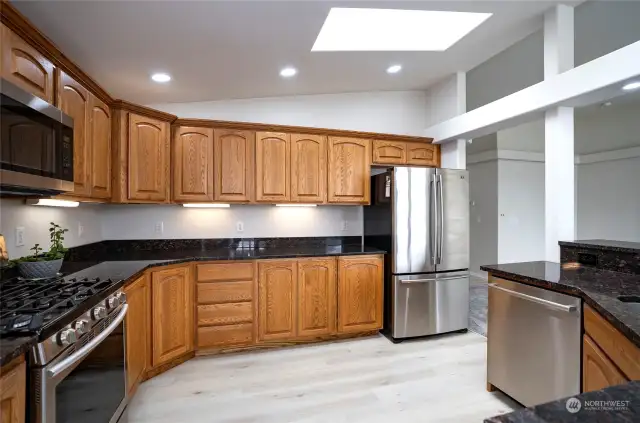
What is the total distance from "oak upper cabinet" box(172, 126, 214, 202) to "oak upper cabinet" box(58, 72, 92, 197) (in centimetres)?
89

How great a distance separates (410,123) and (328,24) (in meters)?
2.02

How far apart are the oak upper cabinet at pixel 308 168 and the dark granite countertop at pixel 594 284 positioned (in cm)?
182

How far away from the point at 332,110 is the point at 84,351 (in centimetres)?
333

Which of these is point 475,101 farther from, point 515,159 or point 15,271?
point 15,271

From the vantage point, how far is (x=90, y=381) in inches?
59.5

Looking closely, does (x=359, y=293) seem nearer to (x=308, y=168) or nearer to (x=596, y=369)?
(x=308, y=168)

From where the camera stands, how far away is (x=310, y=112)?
3.88 metres

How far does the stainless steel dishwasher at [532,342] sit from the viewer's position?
1.79 m

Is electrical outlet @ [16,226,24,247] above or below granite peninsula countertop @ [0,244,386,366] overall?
above

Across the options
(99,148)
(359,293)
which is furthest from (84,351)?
(359,293)

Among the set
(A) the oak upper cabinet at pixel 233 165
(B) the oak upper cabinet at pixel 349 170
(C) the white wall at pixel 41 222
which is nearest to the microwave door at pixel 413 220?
(B) the oak upper cabinet at pixel 349 170

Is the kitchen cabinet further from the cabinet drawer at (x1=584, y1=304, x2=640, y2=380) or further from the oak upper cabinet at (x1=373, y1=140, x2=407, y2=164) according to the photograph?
the oak upper cabinet at (x1=373, y1=140, x2=407, y2=164)

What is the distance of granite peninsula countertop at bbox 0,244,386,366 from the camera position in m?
2.21

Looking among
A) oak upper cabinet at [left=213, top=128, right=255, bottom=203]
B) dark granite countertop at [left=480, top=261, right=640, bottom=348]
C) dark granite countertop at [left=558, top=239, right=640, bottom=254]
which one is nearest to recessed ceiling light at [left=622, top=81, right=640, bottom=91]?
dark granite countertop at [left=558, top=239, right=640, bottom=254]
